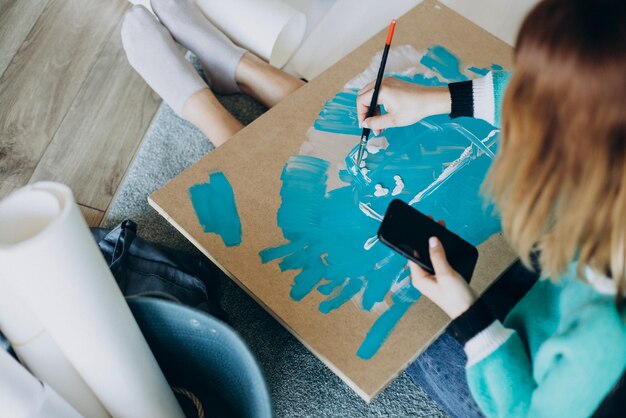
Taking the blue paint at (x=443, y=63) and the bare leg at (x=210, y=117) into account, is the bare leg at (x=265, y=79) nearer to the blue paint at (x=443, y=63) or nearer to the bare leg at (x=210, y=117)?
the bare leg at (x=210, y=117)

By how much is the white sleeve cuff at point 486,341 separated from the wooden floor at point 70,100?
87 cm

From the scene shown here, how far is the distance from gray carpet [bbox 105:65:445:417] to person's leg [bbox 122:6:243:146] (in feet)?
0.54

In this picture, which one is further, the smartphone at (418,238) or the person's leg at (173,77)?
the person's leg at (173,77)

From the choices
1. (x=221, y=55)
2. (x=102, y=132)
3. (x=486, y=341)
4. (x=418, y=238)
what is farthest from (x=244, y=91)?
(x=486, y=341)

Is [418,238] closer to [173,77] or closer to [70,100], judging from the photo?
[173,77]

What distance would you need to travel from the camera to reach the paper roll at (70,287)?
50 centimetres

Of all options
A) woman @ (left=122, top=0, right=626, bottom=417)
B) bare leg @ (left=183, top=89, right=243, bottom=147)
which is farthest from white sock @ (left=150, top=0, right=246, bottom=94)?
woman @ (left=122, top=0, right=626, bottom=417)

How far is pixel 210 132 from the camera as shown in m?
1.22

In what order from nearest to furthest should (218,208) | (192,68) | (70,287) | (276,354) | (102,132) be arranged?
(70,287) < (218,208) < (276,354) < (192,68) < (102,132)

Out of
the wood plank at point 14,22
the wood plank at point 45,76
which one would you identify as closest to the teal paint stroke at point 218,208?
the wood plank at point 45,76

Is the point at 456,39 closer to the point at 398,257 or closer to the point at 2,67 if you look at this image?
the point at 398,257

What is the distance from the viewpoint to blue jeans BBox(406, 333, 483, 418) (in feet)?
2.87

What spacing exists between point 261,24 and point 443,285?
83 centimetres

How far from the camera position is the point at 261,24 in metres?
1.34
